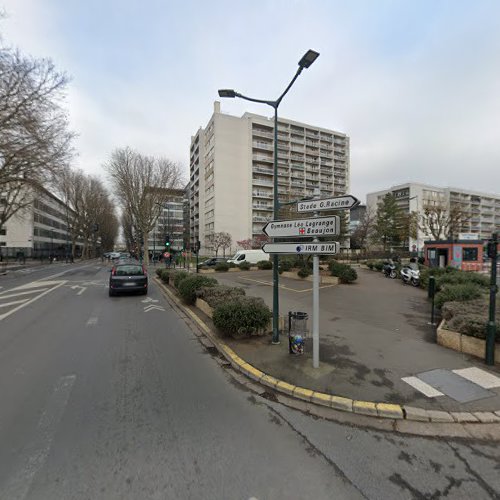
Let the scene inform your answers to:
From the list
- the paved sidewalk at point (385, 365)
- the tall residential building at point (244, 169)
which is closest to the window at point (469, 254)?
the paved sidewalk at point (385, 365)

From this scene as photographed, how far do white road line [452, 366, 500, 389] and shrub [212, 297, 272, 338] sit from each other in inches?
135

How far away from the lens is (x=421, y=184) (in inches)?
2899

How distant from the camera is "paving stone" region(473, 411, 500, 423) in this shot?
10.1 feet

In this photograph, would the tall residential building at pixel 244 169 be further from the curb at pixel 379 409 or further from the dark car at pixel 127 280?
the curb at pixel 379 409

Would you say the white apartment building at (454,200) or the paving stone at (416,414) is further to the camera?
the white apartment building at (454,200)

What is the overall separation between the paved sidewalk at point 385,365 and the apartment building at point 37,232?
45.6m

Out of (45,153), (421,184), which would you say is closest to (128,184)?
(45,153)

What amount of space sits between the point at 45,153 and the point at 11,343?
17469mm

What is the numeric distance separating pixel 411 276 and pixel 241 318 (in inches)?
510

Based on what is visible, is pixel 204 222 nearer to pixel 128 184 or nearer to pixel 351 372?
pixel 128 184

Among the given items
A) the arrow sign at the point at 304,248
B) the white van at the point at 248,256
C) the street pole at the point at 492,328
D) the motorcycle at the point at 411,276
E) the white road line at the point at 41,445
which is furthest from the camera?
the white van at the point at 248,256

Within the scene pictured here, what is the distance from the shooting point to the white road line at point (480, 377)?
3.84 meters

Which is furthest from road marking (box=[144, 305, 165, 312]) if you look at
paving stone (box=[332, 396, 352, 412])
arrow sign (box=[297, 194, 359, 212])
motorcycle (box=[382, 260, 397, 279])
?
motorcycle (box=[382, 260, 397, 279])

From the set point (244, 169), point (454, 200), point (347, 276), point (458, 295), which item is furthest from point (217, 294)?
point (454, 200)
